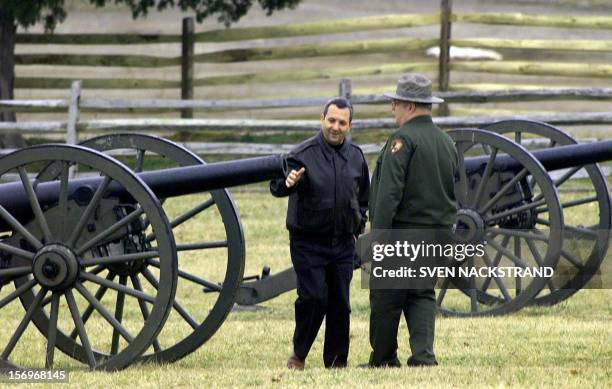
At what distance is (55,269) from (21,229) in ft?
0.99

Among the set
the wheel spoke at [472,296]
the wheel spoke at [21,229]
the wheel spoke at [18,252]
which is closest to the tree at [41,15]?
the wheel spoke at [472,296]

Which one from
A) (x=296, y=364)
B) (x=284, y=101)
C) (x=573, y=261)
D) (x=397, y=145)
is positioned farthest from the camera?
(x=284, y=101)

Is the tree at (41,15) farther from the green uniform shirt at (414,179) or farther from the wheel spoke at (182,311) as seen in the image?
the green uniform shirt at (414,179)

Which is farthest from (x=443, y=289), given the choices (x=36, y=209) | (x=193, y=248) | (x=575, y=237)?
(x=36, y=209)

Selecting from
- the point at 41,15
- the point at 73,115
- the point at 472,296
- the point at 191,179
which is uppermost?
the point at 41,15

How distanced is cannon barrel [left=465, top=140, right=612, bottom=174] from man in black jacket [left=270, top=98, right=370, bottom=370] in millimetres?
2722

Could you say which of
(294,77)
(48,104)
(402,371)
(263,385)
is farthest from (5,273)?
(294,77)

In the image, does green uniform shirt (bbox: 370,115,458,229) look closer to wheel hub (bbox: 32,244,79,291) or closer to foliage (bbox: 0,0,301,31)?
wheel hub (bbox: 32,244,79,291)

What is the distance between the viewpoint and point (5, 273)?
8320 millimetres

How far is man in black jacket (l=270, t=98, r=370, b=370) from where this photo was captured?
27.3 feet

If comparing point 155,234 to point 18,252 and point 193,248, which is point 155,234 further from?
point 193,248

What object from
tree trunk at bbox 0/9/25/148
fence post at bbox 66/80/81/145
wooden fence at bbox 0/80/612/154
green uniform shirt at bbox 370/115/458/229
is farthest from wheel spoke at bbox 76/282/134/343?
tree trunk at bbox 0/9/25/148

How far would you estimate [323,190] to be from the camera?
8328 millimetres

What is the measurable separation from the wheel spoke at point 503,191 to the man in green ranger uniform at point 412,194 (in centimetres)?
259
